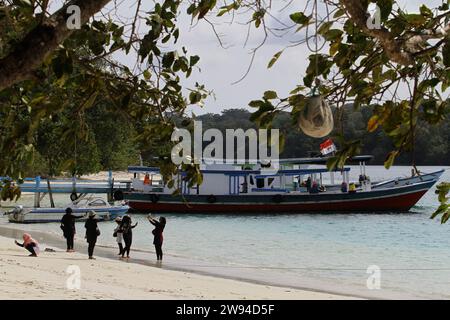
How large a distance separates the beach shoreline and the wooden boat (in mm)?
16317

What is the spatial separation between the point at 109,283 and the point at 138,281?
996 millimetres

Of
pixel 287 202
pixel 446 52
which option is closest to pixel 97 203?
pixel 287 202

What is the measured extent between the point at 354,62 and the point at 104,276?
36.3 ft

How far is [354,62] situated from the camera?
404 centimetres

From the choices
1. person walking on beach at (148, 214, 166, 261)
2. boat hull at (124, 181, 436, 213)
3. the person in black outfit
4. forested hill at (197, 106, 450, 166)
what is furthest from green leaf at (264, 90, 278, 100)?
boat hull at (124, 181, 436, 213)

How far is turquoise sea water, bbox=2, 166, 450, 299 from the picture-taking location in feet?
60.3

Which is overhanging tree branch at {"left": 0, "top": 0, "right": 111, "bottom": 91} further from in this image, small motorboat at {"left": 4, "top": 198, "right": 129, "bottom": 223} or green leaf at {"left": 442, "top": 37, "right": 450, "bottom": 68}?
small motorboat at {"left": 4, "top": 198, "right": 129, "bottom": 223}

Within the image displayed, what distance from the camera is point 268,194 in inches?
1468

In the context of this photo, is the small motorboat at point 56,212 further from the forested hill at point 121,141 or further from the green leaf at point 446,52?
the green leaf at point 446,52

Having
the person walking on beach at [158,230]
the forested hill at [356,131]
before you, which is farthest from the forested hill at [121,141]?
the person walking on beach at [158,230]

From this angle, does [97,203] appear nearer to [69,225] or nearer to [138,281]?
[69,225]

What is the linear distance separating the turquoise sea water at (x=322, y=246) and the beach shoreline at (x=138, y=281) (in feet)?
4.81

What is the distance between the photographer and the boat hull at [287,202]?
37.2m

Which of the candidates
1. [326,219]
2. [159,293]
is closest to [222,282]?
[159,293]
